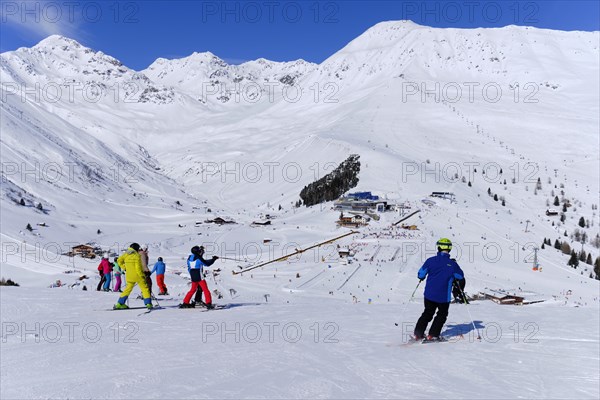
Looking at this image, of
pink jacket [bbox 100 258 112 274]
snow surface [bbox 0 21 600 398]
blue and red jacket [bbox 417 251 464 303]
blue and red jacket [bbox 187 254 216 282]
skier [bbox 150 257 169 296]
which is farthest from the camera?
pink jacket [bbox 100 258 112 274]

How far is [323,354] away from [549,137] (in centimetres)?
15120

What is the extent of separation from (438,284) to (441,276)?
0.17m

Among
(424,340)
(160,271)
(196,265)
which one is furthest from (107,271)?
(424,340)

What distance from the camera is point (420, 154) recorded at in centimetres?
11619

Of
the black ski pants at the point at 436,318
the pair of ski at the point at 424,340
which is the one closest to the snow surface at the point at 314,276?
the pair of ski at the point at 424,340

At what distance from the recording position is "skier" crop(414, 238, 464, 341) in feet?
31.7

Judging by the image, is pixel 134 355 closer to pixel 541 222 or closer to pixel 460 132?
pixel 541 222

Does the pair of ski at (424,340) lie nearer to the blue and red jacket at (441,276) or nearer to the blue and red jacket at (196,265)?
the blue and red jacket at (441,276)

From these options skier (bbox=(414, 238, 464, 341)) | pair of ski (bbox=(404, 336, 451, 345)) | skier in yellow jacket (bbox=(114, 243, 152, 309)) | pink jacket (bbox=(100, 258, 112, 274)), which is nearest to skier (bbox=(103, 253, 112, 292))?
pink jacket (bbox=(100, 258, 112, 274))

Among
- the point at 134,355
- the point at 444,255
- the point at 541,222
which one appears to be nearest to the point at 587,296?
the point at 444,255

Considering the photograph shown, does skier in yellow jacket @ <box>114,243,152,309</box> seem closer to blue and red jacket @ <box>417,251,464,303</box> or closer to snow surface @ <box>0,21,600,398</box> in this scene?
snow surface @ <box>0,21,600,398</box>

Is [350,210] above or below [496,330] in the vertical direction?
above

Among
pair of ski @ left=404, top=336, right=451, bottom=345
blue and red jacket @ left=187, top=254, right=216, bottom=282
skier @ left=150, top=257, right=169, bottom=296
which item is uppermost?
blue and red jacket @ left=187, top=254, right=216, bottom=282

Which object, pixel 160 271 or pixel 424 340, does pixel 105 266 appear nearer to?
pixel 160 271
